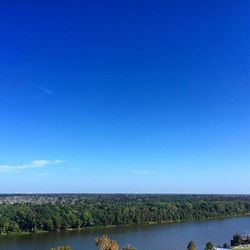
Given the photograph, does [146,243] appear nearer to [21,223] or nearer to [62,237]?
[62,237]

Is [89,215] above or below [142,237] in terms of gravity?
above

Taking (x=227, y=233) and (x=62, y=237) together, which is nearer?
(x=62, y=237)

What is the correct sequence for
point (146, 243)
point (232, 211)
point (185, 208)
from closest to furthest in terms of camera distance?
1. point (146, 243)
2. point (185, 208)
3. point (232, 211)

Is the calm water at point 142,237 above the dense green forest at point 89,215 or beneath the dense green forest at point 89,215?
beneath

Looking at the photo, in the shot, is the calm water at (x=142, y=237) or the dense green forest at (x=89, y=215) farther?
the dense green forest at (x=89, y=215)

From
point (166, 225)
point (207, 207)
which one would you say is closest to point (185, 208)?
point (207, 207)

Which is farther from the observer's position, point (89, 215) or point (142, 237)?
point (89, 215)

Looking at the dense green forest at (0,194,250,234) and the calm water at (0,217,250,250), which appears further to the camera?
the dense green forest at (0,194,250,234)

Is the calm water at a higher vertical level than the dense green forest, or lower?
lower
